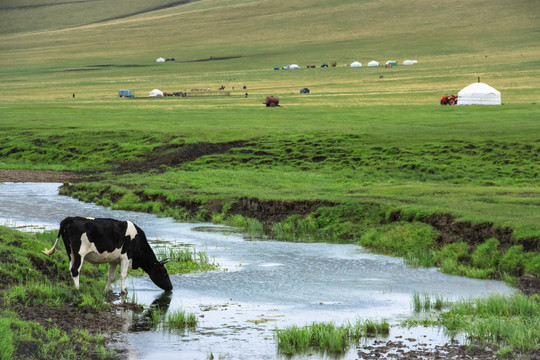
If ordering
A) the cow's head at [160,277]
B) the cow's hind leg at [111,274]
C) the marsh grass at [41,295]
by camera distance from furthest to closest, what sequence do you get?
the cow's head at [160,277] < the cow's hind leg at [111,274] < the marsh grass at [41,295]

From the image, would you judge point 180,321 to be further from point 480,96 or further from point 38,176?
point 480,96

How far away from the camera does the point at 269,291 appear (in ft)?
61.7

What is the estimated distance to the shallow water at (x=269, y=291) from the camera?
574 inches

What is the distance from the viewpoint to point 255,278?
796 inches

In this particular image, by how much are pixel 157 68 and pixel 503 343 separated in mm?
167765

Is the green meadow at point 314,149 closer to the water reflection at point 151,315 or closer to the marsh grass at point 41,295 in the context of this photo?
the water reflection at point 151,315

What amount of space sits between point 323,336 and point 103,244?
5400 mm

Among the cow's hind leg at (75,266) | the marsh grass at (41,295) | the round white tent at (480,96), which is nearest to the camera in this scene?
the marsh grass at (41,295)

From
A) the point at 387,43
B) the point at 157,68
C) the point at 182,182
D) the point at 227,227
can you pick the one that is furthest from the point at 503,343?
the point at 387,43

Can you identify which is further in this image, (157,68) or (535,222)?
(157,68)

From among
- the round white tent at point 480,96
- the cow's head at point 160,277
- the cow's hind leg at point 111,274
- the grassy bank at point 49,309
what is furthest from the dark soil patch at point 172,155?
the round white tent at point 480,96

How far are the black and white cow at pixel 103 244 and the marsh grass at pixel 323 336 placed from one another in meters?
4.46

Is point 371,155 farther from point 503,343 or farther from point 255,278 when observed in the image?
point 503,343

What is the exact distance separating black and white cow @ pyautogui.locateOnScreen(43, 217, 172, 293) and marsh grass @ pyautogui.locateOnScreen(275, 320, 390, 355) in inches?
175
